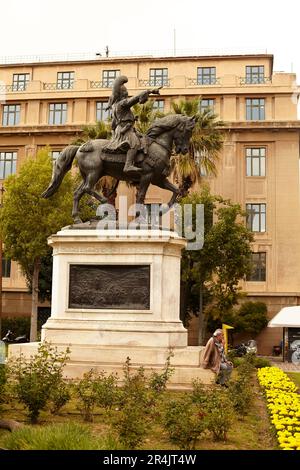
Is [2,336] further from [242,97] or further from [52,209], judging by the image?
[242,97]

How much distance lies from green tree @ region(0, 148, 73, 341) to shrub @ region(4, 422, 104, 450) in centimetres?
2504

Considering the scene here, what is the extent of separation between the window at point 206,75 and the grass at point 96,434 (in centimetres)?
3644

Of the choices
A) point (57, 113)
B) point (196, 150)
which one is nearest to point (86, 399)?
point (196, 150)

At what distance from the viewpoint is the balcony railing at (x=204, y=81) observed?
4588 cm

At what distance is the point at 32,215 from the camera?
33219mm

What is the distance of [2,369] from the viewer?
988 cm

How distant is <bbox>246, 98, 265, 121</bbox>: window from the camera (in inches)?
1738

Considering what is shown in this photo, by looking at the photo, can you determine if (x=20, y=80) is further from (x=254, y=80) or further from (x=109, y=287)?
(x=109, y=287)

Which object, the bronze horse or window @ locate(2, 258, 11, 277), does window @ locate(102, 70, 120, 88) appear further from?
the bronze horse

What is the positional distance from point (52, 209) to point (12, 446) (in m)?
26.0

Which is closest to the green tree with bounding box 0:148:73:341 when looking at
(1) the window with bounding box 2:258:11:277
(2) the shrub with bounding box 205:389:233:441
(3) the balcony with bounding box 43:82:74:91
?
(1) the window with bounding box 2:258:11:277

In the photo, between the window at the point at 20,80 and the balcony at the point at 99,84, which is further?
the window at the point at 20,80

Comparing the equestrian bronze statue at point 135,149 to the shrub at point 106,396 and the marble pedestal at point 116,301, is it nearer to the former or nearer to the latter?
the marble pedestal at point 116,301

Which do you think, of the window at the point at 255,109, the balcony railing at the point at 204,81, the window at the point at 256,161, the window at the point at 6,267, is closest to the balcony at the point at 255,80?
the window at the point at 255,109
